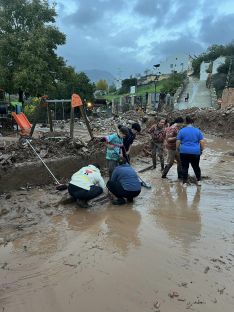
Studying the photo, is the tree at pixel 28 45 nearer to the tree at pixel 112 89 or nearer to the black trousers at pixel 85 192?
the black trousers at pixel 85 192

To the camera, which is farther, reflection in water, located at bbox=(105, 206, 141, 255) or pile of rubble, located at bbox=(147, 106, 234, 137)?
pile of rubble, located at bbox=(147, 106, 234, 137)

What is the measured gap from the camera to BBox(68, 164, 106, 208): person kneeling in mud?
7867 mm

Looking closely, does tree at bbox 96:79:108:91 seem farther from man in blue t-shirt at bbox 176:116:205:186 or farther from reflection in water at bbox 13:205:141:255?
reflection in water at bbox 13:205:141:255

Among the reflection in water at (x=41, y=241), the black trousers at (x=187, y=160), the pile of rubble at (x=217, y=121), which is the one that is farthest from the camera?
the pile of rubble at (x=217, y=121)

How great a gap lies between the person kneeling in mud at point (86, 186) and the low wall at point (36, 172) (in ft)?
5.73

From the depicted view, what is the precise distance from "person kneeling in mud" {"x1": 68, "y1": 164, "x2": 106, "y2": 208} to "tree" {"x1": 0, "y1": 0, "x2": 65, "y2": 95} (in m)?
17.7

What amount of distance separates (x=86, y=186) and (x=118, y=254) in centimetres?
248

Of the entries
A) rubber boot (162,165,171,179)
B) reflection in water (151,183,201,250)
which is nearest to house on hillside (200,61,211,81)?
rubber boot (162,165,171,179)

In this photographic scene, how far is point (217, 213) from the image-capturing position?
7.79m

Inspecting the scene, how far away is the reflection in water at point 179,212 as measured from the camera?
6493 millimetres

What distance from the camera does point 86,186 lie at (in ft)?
25.9

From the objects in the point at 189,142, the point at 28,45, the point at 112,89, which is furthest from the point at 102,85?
the point at 189,142

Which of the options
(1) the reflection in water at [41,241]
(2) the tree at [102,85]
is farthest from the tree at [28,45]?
(2) the tree at [102,85]

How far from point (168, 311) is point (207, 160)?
11647mm
